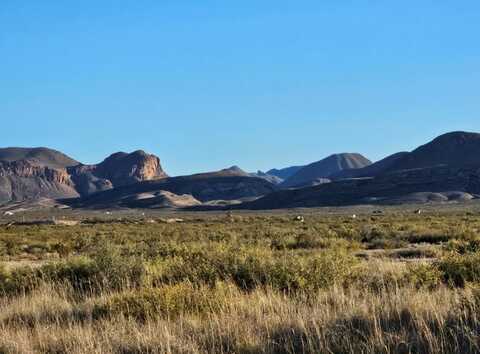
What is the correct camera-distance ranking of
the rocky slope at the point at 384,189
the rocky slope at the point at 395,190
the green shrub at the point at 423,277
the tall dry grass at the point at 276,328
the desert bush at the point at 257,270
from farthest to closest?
the rocky slope at the point at 384,189 < the rocky slope at the point at 395,190 < the desert bush at the point at 257,270 < the green shrub at the point at 423,277 < the tall dry grass at the point at 276,328

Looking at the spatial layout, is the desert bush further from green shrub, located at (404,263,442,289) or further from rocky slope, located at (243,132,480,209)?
rocky slope, located at (243,132,480,209)

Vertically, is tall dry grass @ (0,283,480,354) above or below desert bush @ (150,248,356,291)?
below

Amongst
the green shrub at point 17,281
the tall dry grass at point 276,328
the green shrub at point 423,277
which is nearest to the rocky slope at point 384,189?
the green shrub at point 17,281

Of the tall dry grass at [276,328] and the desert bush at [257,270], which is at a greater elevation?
the desert bush at [257,270]

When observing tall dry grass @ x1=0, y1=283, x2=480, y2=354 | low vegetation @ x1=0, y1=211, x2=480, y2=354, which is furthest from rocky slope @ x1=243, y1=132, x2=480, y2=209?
tall dry grass @ x1=0, y1=283, x2=480, y2=354

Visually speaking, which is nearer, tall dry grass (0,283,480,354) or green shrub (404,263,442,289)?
tall dry grass (0,283,480,354)

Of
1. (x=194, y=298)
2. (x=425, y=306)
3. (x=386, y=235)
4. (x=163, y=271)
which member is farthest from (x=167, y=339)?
(x=386, y=235)

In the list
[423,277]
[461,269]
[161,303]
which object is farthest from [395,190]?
[161,303]

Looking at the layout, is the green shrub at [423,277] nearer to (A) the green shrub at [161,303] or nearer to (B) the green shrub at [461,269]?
(B) the green shrub at [461,269]

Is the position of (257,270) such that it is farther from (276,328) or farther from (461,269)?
(276,328)

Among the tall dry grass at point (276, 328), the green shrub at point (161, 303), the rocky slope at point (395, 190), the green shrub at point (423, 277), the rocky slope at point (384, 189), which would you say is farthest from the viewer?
the rocky slope at point (384, 189)

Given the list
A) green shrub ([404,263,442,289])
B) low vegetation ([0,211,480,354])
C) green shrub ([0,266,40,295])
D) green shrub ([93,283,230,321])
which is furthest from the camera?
green shrub ([0,266,40,295])

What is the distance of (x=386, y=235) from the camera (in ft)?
104

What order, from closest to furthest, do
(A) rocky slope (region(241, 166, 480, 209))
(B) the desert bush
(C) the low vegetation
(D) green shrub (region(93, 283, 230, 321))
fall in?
(C) the low vegetation
(D) green shrub (region(93, 283, 230, 321))
(B) the desert bush
(A) rocky slope (region(241, 166, 480, 209))
